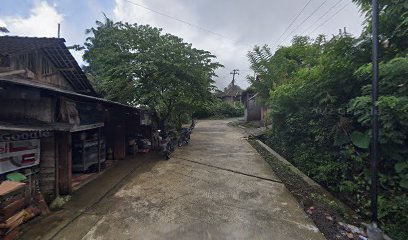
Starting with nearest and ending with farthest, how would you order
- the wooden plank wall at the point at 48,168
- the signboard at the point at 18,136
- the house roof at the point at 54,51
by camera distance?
the signboard at the point at 18,136, the wooden plank wall at the point at 48,168, the house roof at the point at 54,51

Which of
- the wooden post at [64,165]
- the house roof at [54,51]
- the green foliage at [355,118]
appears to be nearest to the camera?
the green foliage at [355,118]

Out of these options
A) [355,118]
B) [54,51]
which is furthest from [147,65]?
[355,118]

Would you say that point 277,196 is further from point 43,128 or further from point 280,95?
point 43,128

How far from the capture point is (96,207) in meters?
5.12

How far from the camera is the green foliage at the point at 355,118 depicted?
426 cm

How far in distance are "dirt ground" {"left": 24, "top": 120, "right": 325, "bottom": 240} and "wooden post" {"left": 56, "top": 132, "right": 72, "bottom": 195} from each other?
1.03 m

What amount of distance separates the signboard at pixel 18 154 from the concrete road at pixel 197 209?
159cm

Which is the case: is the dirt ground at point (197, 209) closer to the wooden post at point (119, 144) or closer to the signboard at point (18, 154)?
the signboard at point (18, 154)

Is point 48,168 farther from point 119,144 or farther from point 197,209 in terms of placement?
point 119,144

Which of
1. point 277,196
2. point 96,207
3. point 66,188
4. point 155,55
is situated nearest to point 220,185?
point 277,196

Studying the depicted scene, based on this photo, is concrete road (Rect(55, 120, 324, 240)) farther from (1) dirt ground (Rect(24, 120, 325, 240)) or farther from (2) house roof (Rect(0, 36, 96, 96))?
(2) house roof (Rect(0, 36, 96, 96))

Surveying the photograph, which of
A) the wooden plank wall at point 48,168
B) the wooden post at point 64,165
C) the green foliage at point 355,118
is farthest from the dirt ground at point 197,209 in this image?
the green foliage at point 355,118

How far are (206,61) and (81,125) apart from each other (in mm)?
6586

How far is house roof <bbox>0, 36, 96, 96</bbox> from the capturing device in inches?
263
